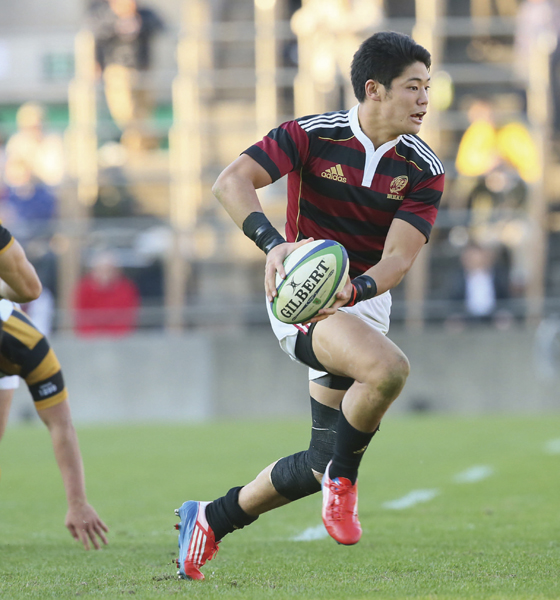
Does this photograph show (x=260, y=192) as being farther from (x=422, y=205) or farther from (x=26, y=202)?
(x=422, y=205)

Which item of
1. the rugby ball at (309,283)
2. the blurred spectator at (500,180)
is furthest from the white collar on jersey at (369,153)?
the blurred spectator at (500,180)

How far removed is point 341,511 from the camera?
4.54m

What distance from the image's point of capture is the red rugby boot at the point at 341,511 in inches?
178

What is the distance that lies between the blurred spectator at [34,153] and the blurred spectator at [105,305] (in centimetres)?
195

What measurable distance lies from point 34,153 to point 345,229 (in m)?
12.3

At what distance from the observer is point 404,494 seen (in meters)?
7.94

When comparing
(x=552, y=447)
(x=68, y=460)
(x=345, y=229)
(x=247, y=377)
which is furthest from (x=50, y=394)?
(x=247, y=377)

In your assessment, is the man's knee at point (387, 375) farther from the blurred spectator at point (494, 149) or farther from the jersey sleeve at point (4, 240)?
the blurred spectator at point (494, 149)

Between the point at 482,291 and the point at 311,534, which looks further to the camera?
the point at 482,291

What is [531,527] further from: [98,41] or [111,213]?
[98,41]

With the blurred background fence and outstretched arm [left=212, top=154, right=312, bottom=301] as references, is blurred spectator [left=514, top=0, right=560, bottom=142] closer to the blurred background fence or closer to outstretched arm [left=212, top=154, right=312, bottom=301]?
the blurred background fence

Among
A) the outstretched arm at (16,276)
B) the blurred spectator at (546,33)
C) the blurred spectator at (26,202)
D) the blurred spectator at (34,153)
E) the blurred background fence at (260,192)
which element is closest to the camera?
the outstretched arm at (16,276)

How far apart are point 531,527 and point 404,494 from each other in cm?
182

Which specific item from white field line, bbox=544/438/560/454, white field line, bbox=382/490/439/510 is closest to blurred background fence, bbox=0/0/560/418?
white field line, bbox=544/438/560/454
